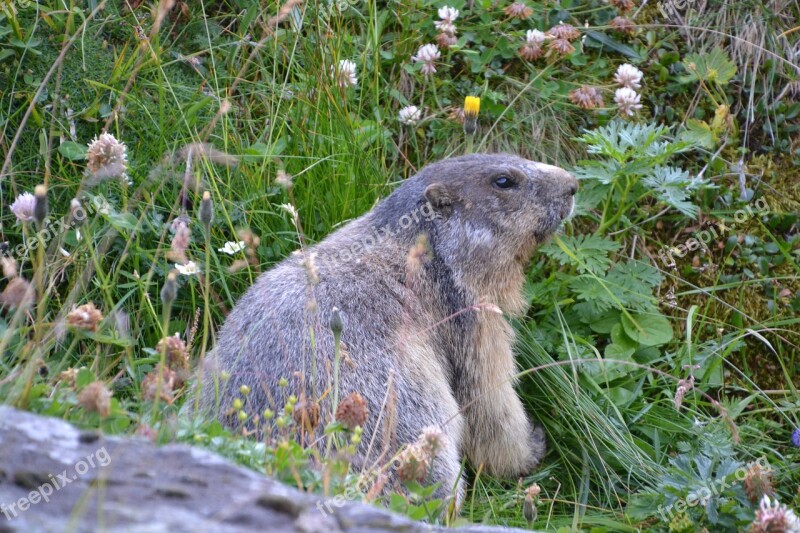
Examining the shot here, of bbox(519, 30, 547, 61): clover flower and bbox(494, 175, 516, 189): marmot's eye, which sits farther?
bbox(519, 30, 547, 61): clover flower

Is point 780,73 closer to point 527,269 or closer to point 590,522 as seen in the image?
point 527,269

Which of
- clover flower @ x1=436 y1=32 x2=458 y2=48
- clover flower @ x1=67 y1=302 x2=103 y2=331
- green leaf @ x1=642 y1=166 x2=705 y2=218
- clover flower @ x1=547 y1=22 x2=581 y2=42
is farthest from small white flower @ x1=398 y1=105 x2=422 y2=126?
clover flower @ x1=67 y1=302 x2=103 y2=331

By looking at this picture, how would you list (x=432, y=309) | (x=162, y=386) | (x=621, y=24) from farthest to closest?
(x=621, y=24), (x=432, y=309), (x=162, y=386)

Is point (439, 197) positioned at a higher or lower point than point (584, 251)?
higher

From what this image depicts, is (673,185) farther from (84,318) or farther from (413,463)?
(84,318)

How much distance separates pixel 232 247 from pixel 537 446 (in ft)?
7.19

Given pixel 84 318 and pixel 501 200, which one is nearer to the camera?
pixel 84 318

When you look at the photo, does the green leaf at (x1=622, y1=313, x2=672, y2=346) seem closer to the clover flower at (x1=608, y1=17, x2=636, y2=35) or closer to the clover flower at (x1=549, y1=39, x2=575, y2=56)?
the clover flower at (x1=549, y1=39, x2=575, y2=56)

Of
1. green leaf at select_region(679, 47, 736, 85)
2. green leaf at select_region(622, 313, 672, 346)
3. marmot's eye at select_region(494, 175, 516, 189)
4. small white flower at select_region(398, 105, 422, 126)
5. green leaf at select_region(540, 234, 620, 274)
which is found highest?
small white flower at select_region(398, 105, 422, 126)

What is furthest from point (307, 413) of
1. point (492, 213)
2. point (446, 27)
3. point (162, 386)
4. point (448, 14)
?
point (448, 14)

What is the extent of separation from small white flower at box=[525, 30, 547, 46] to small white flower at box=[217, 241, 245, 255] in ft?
8.73

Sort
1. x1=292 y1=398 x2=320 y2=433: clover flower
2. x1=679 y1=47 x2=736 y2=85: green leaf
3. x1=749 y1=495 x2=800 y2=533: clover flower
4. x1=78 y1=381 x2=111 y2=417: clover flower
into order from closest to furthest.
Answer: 1. x1=78 y1=381 x2=111 y2=417: clover flower
2. x1=292 y1=398 x2=320 y2=433: clover flower
3. x1=749 y1=495 x2=800 y2=533: clover flower
4. x1=679 y1=47 x2=736 y2=85: green leaf

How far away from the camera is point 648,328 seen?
5.93 meters

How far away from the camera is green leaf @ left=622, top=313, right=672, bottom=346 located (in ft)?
19.2
